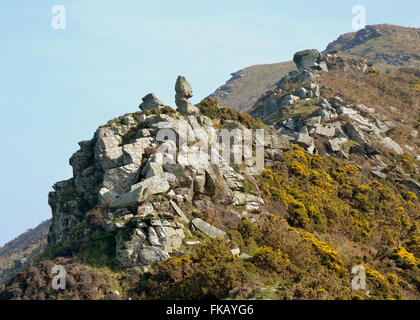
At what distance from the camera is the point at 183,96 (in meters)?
33.8

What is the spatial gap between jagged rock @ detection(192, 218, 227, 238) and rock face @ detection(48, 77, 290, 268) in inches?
2.3

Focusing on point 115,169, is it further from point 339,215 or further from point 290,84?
point 290,84

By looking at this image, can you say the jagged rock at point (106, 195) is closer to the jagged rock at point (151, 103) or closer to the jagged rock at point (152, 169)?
the jagged rock at point (152, 169)

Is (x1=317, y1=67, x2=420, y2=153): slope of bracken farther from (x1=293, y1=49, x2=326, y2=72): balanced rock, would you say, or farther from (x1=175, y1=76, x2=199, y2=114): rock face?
(x1=175, y1=76, x2=199, y2=114): rock face

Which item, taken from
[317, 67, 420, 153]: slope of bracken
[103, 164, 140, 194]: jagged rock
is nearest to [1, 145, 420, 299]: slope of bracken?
[103, 164, 140, 194]: jagged rock

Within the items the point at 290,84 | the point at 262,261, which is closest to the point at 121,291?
the point at 262,261

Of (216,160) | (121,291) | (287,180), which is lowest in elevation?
(121,291)

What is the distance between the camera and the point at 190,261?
1747cm

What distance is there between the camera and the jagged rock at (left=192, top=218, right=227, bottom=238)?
66.4 ft

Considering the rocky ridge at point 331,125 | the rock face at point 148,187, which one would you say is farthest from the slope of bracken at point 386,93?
the rock face at point 148,187

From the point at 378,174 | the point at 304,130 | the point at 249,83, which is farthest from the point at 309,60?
the point at 249,83

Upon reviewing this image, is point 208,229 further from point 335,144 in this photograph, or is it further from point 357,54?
point 357,54

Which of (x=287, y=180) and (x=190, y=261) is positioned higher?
(x=287, y=180)

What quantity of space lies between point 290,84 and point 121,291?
54.1m
